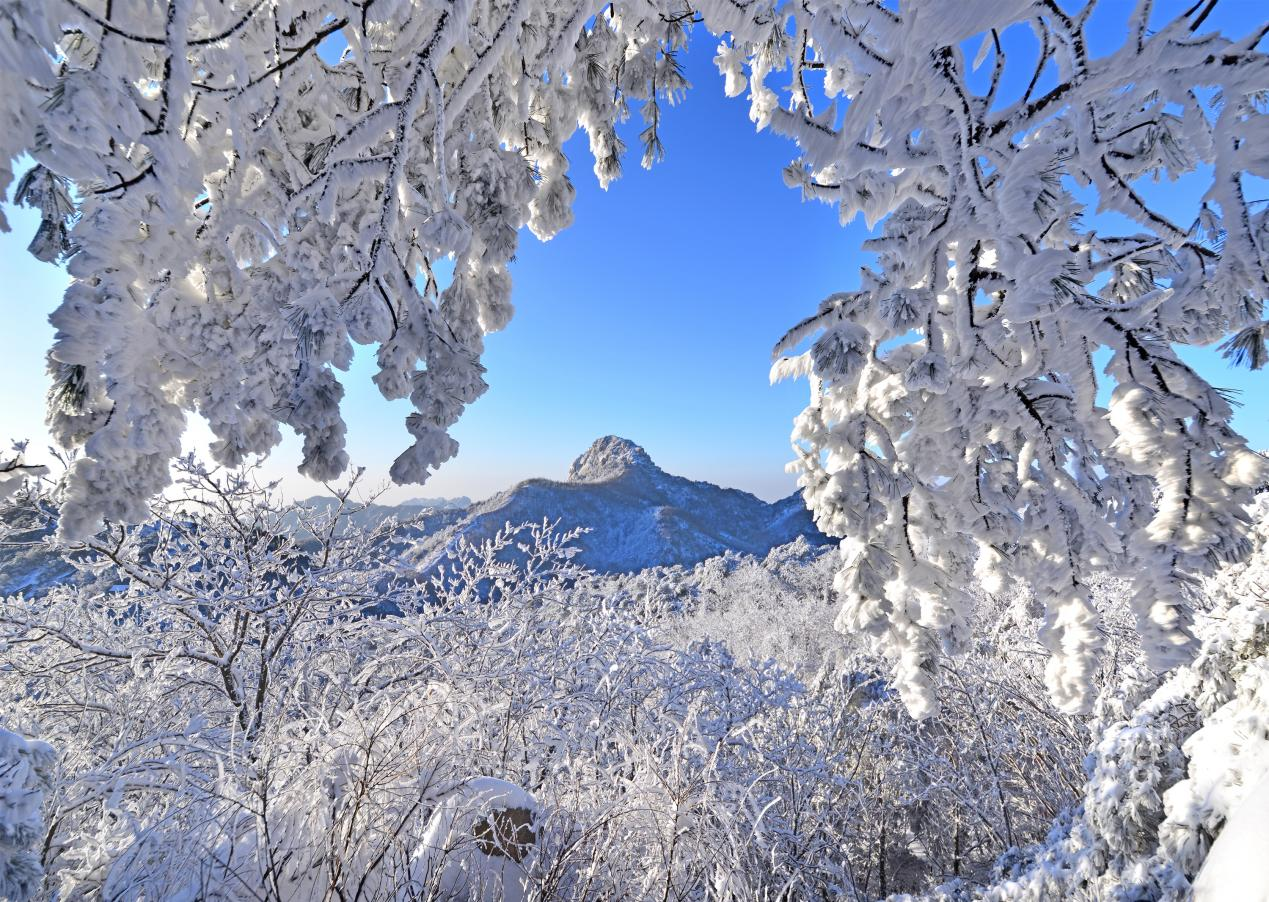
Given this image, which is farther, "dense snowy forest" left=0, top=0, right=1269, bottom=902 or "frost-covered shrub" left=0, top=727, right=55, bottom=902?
"frost-covered shrub" left=0, top=727, right=55, bottom=902

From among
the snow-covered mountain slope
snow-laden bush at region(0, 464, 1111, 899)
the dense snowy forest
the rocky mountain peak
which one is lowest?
snow-laden bush at region(0, 464, 1111, 899)

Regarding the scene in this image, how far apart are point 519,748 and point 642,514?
3410 inches

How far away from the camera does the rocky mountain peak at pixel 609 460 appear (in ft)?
411

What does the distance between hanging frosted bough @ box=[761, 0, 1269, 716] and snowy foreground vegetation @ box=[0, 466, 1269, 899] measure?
526 mm

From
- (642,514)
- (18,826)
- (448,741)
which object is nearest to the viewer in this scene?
(18,826)

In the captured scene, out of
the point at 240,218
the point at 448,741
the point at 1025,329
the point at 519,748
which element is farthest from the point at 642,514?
the point at 240,218

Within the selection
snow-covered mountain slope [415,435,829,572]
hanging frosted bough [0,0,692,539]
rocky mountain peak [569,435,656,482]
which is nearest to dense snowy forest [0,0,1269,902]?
hanging frosted bough [0,0,692,539]

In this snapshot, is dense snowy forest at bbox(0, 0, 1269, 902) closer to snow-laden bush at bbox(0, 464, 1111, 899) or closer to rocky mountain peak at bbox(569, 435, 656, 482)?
snow-laden bush at bbox(0, 464, 1111, 899)

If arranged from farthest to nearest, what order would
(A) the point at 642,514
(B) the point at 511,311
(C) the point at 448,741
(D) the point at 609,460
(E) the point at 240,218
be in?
(D) the point at 609,460
(A) the point at 642,514
(C) the point at 448,741
(B) the point at 511,311
(E) the point at 240,218

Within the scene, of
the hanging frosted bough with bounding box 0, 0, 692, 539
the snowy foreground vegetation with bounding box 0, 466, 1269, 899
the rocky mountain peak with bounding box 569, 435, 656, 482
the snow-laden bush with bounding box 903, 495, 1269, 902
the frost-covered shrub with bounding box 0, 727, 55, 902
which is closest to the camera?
the hanging frosted bough with bounding box 0, 0, 692, 539

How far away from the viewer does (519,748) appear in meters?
5.48

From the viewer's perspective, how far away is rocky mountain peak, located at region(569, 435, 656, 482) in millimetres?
125312

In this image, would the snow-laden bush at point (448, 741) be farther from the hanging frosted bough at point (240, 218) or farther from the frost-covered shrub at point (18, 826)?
the hanging frosted bough at point (240, 218)

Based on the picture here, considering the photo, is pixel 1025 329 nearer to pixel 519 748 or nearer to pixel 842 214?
pixel 842 214
